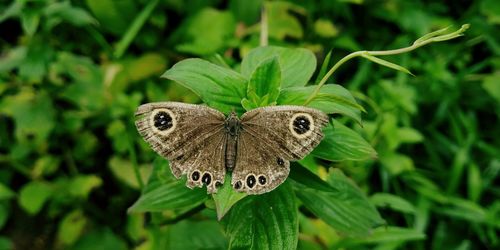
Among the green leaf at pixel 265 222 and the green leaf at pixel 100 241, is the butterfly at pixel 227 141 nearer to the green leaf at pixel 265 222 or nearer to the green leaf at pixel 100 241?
the green leaf at pixel 265 222

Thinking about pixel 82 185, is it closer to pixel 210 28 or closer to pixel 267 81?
pixel 210 28

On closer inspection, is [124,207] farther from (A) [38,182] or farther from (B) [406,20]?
(B) [406,20]

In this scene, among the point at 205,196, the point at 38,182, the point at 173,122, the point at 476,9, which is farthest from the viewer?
the point at 476,9

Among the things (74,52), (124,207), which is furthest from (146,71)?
(124,207)

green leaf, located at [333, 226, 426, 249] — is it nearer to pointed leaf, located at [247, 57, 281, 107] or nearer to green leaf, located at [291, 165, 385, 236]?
green leaf, located at [291, 165, 385, 236]

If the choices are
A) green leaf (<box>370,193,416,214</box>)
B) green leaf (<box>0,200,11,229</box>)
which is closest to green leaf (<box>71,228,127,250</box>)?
green leaf (<box>0,200,11,229</box>)

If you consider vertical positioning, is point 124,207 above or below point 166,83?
below

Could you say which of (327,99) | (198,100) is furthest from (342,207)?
(198,100)
